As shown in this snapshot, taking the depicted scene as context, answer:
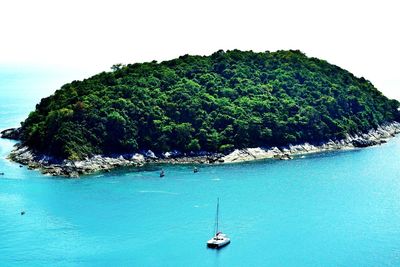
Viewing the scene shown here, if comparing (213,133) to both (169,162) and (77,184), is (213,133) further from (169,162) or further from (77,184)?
(77,184)

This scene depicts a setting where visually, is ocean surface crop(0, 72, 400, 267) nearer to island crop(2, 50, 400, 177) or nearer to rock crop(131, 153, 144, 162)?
rock crop(131, 153, 144, 162)

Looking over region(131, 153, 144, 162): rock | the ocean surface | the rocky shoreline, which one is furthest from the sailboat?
Result: region(131, 153, 144, 162): rock

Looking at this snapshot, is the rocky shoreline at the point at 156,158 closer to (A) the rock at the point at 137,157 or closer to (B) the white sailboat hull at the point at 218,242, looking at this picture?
(A) the rock at the point at 137,157

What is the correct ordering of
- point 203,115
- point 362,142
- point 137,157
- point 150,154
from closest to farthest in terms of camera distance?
1. point 137,157
2. point 150,154
3. point 203,115
4. point 362,142

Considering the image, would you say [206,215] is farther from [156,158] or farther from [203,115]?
[203,115]

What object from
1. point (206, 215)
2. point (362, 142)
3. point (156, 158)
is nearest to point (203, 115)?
point (156, 158)

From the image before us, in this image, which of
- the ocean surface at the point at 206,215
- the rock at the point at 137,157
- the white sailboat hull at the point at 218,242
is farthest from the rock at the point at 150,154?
the white sailboat hull at the point at 218,242
